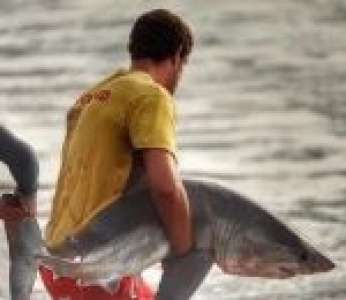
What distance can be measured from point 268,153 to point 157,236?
7.20 m

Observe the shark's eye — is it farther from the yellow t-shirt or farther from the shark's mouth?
the yellow t-shirt

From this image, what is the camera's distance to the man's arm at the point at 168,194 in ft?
20.6

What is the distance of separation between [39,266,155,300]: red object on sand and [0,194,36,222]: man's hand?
0.84 feet

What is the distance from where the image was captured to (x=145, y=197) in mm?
6473

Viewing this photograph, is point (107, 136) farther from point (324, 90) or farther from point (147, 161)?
point (324, 90)

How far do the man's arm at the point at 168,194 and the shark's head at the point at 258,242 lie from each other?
7.6 inches

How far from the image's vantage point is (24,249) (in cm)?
671

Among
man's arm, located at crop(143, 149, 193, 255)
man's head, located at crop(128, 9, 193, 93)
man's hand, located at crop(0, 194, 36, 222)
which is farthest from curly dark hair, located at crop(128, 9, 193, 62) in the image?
man's hand, located at crop(0, 194, 36, 222)

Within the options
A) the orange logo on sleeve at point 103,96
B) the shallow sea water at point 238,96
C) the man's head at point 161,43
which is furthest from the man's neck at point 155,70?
the shallow sea water at point 238,96

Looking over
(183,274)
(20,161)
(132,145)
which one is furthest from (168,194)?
(20,161)

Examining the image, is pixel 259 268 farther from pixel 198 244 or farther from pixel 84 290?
pixel 84 290

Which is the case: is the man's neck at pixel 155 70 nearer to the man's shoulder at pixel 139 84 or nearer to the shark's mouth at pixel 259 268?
the man's shoulder at pixel 139 84

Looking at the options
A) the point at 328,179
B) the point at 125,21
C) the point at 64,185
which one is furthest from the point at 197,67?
the point at 64,185

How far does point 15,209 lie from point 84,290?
0.49 metres
